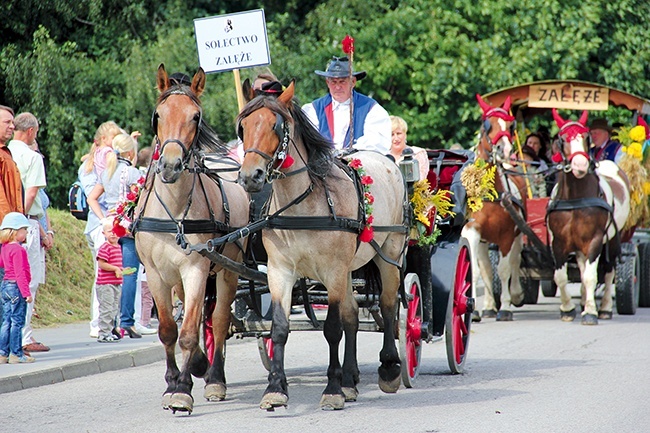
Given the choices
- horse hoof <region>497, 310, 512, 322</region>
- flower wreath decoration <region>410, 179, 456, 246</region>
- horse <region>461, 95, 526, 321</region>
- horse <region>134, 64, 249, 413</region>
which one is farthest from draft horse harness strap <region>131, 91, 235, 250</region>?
horse hoof <region>497, 310, 512, 322</region>

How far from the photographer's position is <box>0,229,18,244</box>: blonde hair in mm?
9391

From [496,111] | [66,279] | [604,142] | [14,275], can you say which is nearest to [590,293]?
[496,111]

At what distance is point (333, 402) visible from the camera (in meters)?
7.36

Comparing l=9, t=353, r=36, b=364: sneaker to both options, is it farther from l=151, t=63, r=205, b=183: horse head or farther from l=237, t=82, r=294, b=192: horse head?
l=237, t=82, r=294, b=192: horse head

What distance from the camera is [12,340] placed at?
9578mm

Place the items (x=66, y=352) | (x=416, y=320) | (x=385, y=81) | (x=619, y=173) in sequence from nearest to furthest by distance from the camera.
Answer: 1. (x=416, y=320)
2. (x=66, y=352)
3. (x=619, y=173)
4. (x=385, y=81)

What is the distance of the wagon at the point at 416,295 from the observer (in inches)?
325

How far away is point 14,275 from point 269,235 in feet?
10.6

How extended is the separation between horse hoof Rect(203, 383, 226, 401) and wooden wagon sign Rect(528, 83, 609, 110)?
8366 millimetres

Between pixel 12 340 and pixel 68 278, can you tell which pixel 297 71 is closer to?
pixel 68 278

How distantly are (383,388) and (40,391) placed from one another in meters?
2.83

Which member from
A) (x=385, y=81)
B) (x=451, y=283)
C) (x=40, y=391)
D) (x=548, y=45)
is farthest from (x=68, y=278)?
(x=548, y=45)

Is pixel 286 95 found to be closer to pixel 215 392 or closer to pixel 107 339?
pixel 215 392

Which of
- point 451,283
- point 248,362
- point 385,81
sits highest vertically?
point 385,81
